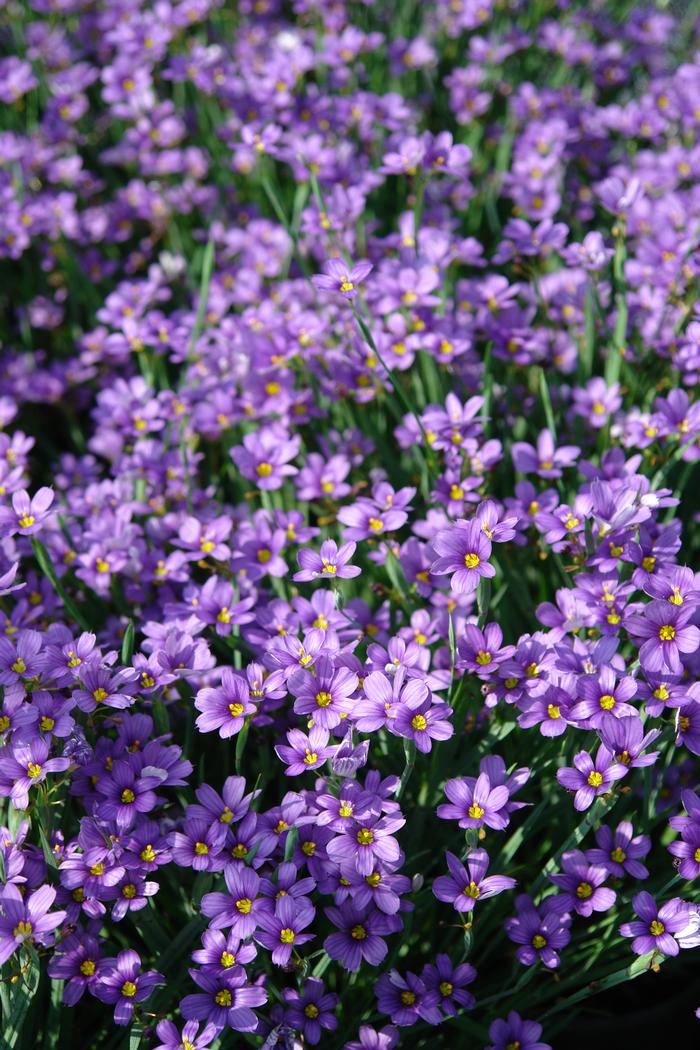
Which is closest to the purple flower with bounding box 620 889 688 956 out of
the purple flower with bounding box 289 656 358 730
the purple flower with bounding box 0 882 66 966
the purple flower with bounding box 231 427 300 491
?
the purple flower with bounding box 289 656 358 730

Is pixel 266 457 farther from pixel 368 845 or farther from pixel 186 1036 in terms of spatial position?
pixel 186 1036

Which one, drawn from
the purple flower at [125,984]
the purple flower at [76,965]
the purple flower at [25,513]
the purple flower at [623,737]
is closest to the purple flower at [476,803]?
the purple flower at [623,737]

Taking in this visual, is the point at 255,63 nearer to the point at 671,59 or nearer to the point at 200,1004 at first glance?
the point at 671,59

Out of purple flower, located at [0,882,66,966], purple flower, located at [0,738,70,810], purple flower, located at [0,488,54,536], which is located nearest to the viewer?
purple flower, located at [0,882,66,966]

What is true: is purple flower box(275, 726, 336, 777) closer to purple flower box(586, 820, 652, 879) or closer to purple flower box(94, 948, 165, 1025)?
purple flower box(94, 948, 165, 1025)

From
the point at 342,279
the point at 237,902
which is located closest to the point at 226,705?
the point at 237,902

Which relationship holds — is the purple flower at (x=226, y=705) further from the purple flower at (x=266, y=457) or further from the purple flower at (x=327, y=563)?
the purple flower at (x=266, y=457)
